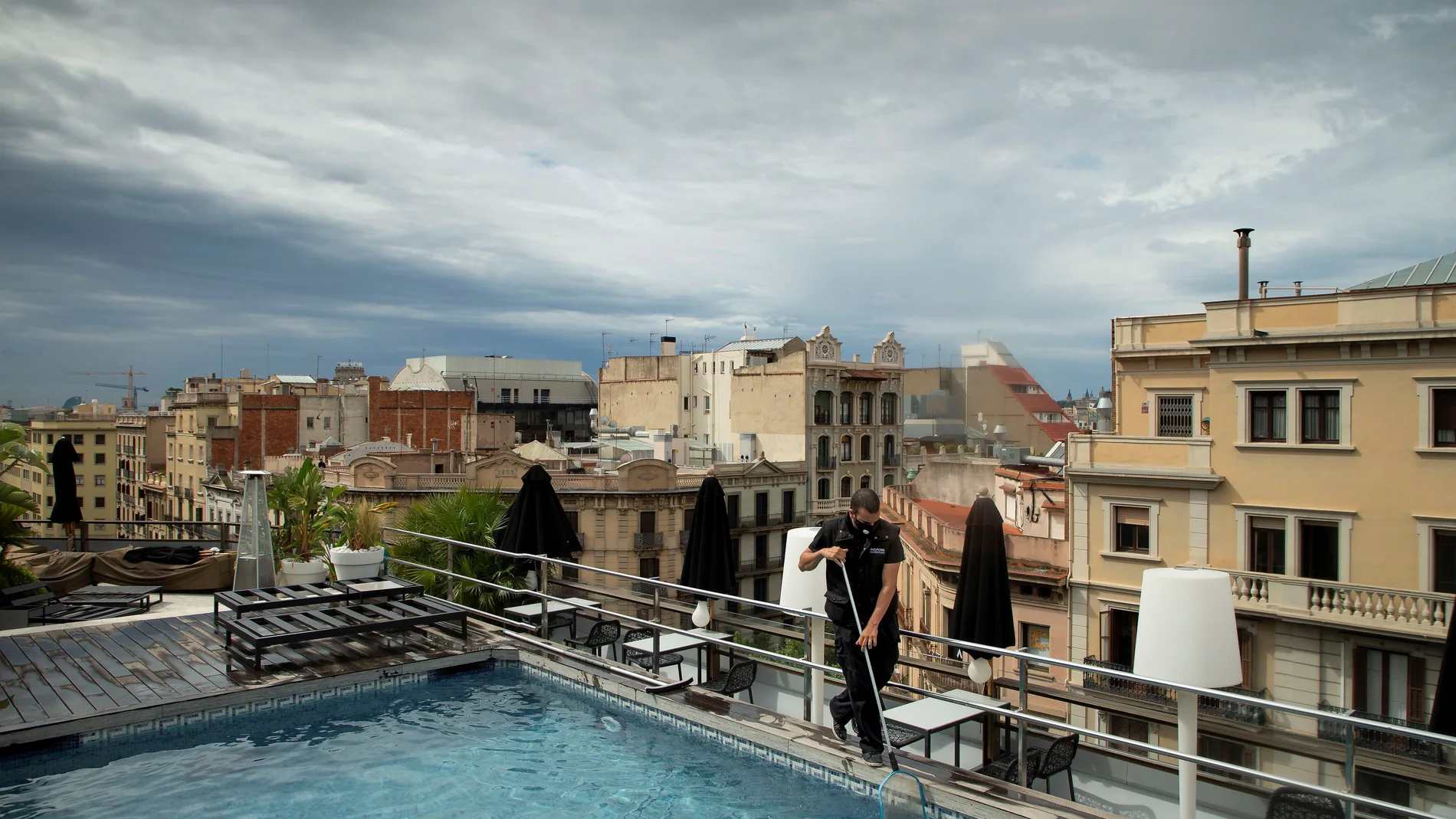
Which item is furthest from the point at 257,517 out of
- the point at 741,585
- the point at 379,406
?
the point at 379,406

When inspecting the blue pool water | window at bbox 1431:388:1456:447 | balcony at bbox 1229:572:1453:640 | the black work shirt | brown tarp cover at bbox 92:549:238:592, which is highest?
window at bbox 1431:388:1456:447

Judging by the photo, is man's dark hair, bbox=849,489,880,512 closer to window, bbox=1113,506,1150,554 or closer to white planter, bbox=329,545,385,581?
white planter, bbox=329,545,385,581

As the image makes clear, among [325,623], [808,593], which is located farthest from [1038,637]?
[325,623]

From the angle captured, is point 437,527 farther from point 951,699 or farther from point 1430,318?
point 1430,318

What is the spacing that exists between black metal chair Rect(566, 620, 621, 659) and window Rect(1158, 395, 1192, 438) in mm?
19606

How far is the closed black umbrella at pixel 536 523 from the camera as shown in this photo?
1155 cm

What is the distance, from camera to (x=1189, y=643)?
15.2 ft

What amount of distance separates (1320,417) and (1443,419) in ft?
7.00

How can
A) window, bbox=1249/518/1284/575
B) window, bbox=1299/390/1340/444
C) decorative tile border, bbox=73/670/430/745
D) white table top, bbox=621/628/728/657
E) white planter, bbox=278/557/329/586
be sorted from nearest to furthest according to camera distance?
decorative tile border, bbox=73/670/430/745 → white table top, bbox=621/628/728/657 → white planter, bbox=278/557/329/586 → window, bbox=1299/390/1340/444 → window, bbox=1249/518/1284/575

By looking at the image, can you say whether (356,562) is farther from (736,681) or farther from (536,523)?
(736,681)

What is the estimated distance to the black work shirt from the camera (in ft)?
17.5

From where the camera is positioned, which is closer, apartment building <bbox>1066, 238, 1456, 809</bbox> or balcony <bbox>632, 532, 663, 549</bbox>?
apartment building <bbox>1066, 238, 1456, 809</bbox>

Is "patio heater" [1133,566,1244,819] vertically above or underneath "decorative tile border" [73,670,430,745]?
above

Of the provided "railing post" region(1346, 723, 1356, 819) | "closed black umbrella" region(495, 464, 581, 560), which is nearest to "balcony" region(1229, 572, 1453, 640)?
"closed black umbrella" region(495, 464, 581, 560)
